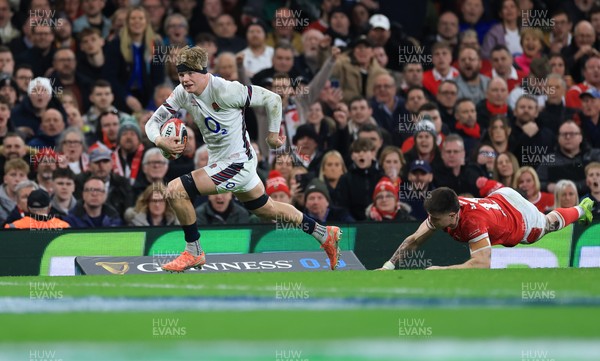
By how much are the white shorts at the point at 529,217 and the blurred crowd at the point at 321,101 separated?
8.20ft

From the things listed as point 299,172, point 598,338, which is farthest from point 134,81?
point 598,338

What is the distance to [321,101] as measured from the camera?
18.8m

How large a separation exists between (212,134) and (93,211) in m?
3.19

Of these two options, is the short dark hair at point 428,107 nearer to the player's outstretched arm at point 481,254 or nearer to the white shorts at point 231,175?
the white shorts at point 231,175

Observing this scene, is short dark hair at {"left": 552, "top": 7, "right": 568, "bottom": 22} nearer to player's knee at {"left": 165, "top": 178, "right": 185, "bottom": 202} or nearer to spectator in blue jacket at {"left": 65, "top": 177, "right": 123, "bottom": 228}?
spectator in blue jacket at {"left": 65, "top": 177, "right": 123, "bottom": 228}

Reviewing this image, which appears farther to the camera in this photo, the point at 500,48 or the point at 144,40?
the point at 500,48

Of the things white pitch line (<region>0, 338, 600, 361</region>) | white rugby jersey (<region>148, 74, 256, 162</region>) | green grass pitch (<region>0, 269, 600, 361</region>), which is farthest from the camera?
white rugby jersey (<region>148, 74, 256, 162</region>)

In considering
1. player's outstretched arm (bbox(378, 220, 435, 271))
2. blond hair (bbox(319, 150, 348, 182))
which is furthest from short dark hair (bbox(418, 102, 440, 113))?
player's outstretched arm (bbox(378, 220, 435, 271))

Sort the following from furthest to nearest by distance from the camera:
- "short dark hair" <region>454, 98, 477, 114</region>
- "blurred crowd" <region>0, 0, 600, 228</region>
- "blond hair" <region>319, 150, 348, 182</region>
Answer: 1. "short dark hair" <region>454, 98, 477, 114</region>
2. "blond hair" <region>319, 150, 348, 182</region>
3. "blurred crowd" <region>0, 0, 600, 228</region>

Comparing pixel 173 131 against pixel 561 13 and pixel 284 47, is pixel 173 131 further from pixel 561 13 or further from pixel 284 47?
pixel 561 13

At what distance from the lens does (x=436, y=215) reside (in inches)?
505

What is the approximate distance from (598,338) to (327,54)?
12074 millimetres

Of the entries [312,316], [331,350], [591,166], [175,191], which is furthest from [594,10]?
[331,350]

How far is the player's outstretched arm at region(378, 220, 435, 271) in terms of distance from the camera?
1351cm
